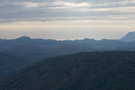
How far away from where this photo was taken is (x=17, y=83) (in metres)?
125

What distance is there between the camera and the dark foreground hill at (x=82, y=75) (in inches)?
3917

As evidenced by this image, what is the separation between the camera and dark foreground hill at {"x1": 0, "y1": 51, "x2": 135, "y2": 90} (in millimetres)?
99500

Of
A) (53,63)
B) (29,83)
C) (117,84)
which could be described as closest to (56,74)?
(29,83)

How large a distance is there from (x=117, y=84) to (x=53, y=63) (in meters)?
58.8

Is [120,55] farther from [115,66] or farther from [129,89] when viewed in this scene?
[129,89]

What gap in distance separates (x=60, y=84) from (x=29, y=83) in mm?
20768

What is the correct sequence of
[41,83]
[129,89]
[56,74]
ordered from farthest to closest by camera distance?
[56,74], [41,83], [129,89]

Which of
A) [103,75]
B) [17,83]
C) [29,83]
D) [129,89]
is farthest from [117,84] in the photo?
[17,83]

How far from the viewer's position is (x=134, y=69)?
11144 centimetres

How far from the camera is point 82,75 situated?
374 ft

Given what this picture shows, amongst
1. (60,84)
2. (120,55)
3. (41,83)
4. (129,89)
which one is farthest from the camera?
(120,55)

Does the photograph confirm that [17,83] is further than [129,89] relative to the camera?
Yes

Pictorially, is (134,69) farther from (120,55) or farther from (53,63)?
(53,63)

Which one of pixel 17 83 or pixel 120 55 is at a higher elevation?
pixel 120 55
